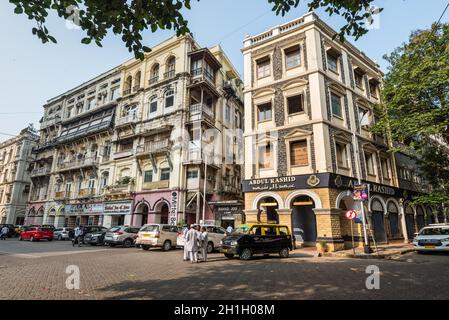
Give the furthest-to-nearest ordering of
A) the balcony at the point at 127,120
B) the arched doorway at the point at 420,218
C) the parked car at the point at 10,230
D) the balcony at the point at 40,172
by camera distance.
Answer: the balcony at the point at 40,172
the parked car at the point at 10,230
the balcony at the point at 127,120
the arched doorway at the point at 420,218

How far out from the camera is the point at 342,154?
60.5ft

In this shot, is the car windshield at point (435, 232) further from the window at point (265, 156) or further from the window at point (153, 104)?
the window at point (153, 104)

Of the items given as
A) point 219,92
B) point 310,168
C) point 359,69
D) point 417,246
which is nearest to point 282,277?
point 310,168

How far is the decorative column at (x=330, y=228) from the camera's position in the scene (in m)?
15.2

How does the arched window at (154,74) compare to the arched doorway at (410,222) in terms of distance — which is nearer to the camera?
the arched doorway at (410,222)

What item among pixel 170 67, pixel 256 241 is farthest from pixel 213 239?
pixel 170 67

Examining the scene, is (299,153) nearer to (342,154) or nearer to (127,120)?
(342,154)

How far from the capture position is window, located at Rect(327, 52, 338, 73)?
1975 cm

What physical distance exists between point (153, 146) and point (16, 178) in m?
33.7

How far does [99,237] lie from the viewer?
829 inches

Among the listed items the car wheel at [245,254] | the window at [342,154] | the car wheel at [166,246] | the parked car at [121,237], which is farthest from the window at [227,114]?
the car wheel at [245,254]

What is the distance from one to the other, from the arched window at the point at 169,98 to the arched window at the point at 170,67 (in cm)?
199

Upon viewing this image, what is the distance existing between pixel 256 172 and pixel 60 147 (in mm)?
32560

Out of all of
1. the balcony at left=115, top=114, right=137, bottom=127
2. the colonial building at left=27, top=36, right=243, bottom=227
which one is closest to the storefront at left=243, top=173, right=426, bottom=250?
the colonial building at left=27, top=36, right=243, bottom=227
